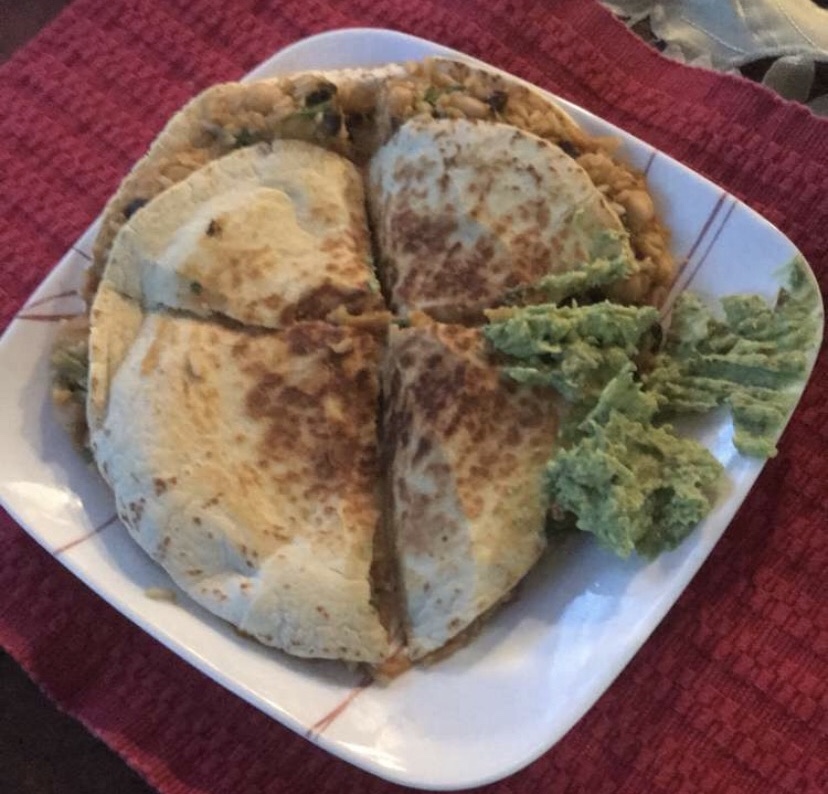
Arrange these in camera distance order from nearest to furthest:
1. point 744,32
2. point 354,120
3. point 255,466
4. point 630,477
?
1. point 630,477
2. point 255,466
3. point 354,120
4. point 744,32

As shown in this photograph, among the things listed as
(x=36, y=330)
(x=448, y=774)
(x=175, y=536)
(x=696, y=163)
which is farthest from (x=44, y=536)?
(x=696, y=163)

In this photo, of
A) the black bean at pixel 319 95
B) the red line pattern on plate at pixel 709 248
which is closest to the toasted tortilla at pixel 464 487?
the red line pattern on plate at pixel 709 248

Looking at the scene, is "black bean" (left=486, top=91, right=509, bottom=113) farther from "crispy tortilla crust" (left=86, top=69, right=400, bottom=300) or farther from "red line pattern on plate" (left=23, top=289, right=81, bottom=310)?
"red line pattern on plate" (left=23, top=289, right=81, bottom=310)

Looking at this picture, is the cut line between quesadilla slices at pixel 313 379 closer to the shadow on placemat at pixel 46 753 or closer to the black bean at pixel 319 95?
the black bean at pixel 319 95

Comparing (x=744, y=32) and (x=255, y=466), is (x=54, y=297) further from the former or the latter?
(x=744, y=32)

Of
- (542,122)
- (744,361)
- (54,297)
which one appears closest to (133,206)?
(54,297)

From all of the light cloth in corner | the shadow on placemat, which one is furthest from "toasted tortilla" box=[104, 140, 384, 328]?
the light cloth in corner

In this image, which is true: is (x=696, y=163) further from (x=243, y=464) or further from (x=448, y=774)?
(x=448, y=774)
